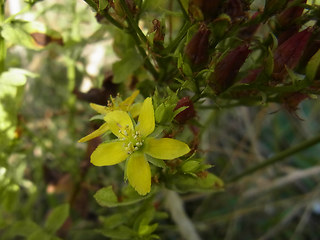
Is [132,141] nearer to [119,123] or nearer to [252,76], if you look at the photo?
[119,123]

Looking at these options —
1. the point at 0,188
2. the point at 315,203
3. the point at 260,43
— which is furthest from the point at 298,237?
the point at 0,188

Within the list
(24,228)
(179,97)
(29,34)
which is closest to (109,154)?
(179,97)

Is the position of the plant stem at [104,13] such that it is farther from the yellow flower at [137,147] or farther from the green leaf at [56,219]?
the green leaf at [56,219]

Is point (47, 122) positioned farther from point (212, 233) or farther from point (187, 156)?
point (187, 156)

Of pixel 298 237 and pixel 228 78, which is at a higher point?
pixel 228 78

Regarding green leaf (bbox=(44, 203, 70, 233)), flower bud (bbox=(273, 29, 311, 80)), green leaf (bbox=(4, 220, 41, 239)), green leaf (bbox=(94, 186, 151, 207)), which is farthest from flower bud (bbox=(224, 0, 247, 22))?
green leaf (bbox=(4, 220, 41, 239))

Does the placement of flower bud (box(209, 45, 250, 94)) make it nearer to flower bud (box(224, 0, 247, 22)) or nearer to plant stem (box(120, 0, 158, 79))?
flower bud (box(224, 0, 247, 22))

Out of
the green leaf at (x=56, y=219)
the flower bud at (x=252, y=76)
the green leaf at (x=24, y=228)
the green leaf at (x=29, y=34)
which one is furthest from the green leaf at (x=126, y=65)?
the green leaf at (x=24, y=228)
